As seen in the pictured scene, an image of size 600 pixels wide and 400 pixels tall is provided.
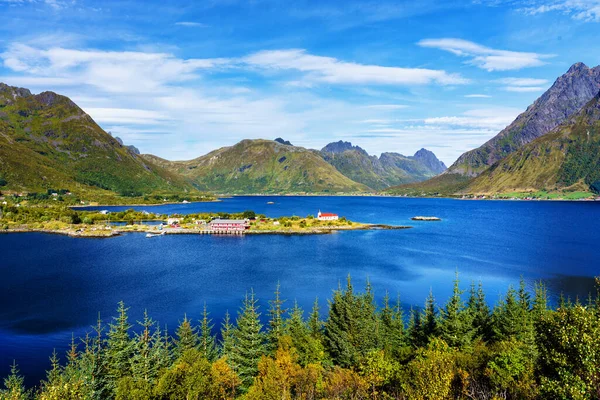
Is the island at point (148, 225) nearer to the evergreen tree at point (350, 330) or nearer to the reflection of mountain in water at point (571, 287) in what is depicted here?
the reflection of mountain in water at point (571, 287)

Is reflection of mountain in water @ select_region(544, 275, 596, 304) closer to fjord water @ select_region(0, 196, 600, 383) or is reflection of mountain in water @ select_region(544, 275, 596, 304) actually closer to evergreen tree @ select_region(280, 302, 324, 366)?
fjord water @ select_region(0, 196, 600, 383)

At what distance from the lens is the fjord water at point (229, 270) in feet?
210

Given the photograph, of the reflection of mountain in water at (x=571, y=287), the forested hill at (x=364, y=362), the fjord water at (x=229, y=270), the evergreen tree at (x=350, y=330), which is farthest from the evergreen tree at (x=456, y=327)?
the reflection of mountain in water at (x=571, y=287)

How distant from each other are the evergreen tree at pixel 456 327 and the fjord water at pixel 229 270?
90.2 ft

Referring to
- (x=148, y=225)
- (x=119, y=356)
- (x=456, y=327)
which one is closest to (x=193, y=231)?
(x=148, y=225)

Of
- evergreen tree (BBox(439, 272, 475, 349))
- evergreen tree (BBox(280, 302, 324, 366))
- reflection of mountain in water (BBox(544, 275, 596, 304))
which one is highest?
evergreen tree (BBox(439, 272, 475, 349))

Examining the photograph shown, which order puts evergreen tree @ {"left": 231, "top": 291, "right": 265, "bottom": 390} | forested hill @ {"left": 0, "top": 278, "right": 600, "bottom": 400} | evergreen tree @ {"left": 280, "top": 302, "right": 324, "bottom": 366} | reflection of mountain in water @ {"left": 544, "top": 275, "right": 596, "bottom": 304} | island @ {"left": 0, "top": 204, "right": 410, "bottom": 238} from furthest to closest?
island @ {"left": 0, "top": 204, "right": 410, "bottom": 238} < reflection of mountain in water @ {"left": 544, "top": 275, "right": 596, "bottom": 304} < evergreen tree @ {"left": 280, "top": 302, "right": 324, "bottom": 366} < evergreen tree @ {"left": 231, "top": 291, "right": 265, "bottom": 390} < forested hill @ {"left": 0, "top": 278, "right": 600, "bottom": 400}

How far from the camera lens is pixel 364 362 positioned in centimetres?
3700

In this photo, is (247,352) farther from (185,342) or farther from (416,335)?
(416,335)

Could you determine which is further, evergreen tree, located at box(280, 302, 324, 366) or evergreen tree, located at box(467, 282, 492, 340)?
evergreen tree, located at box(467, 282, 492, 340)

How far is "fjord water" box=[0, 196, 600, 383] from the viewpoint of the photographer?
6388 cm

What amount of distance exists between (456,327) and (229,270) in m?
66.8

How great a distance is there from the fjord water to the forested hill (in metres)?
16.9

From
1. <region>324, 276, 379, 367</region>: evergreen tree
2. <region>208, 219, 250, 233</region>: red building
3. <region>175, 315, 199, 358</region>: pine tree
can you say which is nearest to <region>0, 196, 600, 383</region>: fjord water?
<region>208, 219, 250, 233</region>: red building
